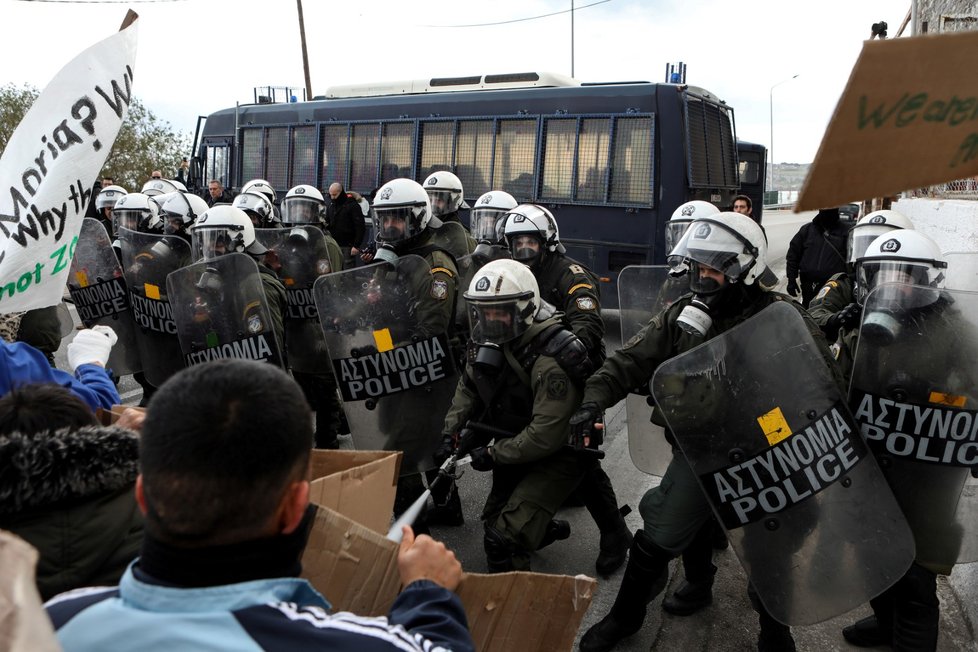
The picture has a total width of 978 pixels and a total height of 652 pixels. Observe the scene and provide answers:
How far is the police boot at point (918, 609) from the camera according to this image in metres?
2.85

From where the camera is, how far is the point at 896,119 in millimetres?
1392

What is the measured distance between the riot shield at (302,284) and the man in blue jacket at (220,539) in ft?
14.1

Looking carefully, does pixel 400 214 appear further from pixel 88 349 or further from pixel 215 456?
pixel 215 456

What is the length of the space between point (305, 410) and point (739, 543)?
2009mm

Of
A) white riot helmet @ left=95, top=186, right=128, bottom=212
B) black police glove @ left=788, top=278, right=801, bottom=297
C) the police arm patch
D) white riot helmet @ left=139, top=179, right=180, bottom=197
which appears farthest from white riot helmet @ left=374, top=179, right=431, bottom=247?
white riot helmet @ left=139, top=179, right=180, bottom=197

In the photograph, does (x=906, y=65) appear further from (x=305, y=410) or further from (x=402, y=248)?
(x=402, y=248)

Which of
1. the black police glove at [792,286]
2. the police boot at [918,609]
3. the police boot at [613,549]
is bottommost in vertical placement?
the police boot at [613,549]

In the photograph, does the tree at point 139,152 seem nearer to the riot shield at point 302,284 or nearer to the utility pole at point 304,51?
the utility pole at point 304,51

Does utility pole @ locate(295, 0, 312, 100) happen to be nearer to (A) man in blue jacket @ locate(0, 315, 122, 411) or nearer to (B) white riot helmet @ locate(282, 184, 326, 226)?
(B) white riot helmet @ locate(282, 184, 326, 226)

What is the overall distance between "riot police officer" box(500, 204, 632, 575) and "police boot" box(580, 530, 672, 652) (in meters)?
0.60

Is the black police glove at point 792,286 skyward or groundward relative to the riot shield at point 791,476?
groundward

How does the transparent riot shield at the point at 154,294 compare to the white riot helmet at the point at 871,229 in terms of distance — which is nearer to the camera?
the white riot helmet at the point at 871,229

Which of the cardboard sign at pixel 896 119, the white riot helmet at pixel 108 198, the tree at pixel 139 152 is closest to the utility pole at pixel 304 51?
the tree at pixel 139 152

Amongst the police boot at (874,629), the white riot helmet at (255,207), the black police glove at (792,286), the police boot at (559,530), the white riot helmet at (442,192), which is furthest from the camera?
the black police glove at (792,286)
